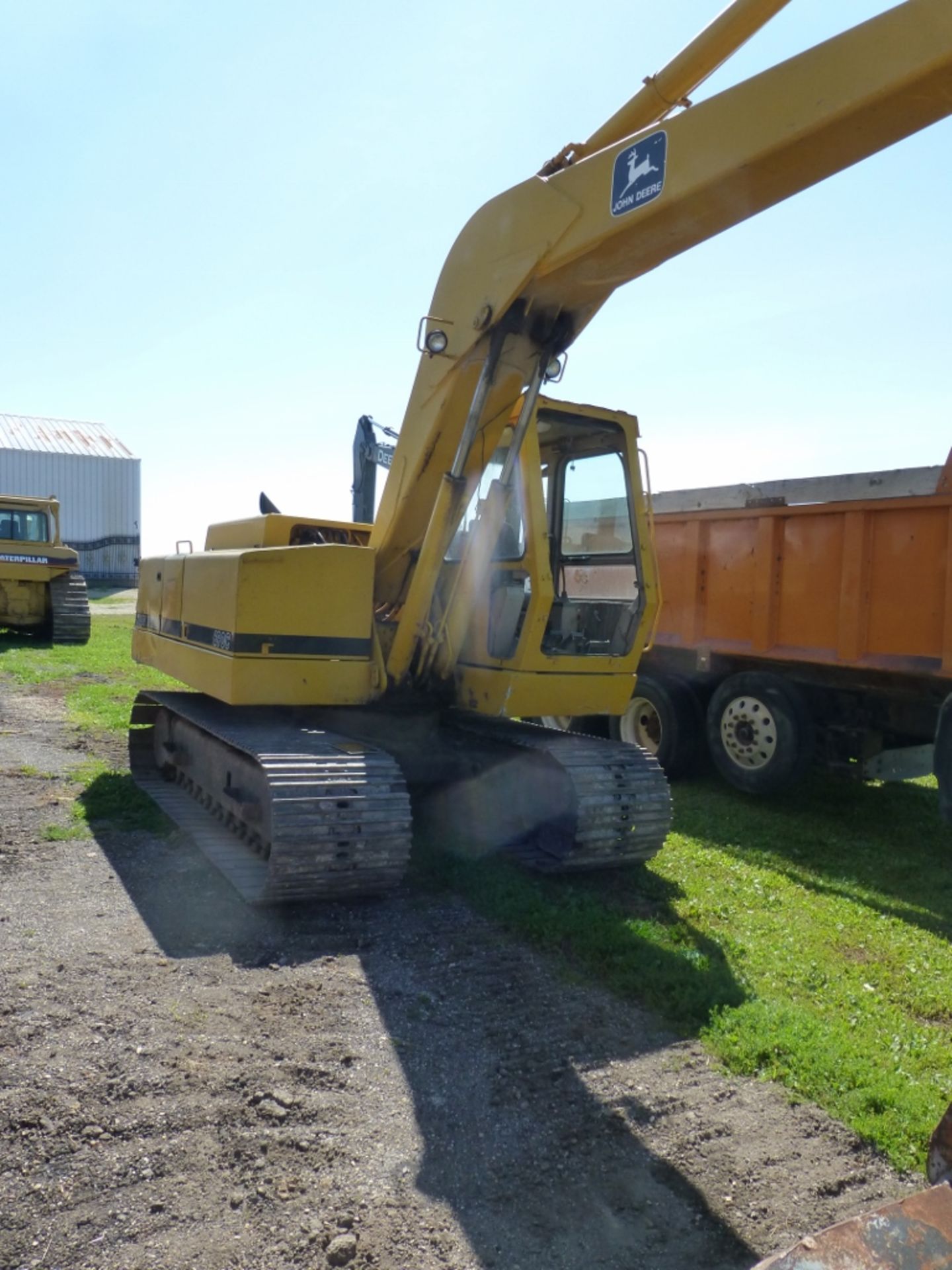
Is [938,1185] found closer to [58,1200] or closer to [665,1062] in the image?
[665,1062]

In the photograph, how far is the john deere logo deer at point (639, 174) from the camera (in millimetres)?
4273

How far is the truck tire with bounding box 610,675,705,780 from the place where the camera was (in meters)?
8.79

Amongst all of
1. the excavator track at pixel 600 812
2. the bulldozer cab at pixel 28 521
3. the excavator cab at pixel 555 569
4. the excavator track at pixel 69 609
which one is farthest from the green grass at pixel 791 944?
the bulldozer cab at pixel 28 521

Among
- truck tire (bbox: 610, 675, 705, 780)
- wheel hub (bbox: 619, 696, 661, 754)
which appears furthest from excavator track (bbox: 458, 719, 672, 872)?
wheel hub (bbox: 619, 696, 661, 754)

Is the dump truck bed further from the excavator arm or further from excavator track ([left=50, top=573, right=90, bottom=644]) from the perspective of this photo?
excavator track ([left=50, top=573, right=90, bottom=644])

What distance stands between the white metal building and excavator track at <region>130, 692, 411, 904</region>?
31779mm

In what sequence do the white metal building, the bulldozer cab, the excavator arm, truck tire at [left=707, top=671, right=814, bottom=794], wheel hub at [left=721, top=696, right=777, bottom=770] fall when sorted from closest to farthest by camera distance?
the excavator arm → truck tire at [left=707, top=671, right=814, bottom=794] → wheel hub at [left=721, top=696, right=777, bottom=770] → the bulldozer cab → the white metal building

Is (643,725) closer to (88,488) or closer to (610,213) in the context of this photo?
(610,213)

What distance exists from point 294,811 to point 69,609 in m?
14.1

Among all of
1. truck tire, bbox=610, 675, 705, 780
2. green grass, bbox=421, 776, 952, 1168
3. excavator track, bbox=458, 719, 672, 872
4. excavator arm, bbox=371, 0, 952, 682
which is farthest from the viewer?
truck tire, bbox=610, 675, 705, 780

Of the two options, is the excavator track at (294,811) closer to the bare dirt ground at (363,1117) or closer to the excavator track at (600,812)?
the bare dirt ground at (363,1117)

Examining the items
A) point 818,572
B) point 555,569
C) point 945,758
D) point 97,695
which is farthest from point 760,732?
point 97,695

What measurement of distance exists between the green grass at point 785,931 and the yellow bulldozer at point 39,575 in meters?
10.5

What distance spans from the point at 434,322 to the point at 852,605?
144 inches
